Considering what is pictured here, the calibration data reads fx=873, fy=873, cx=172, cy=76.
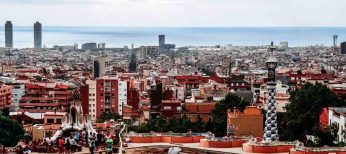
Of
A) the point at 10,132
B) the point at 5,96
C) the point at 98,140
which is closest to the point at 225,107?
the point at 10,132

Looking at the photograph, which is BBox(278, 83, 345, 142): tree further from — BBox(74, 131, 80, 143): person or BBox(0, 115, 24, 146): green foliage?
BBox(74, 131, 80, 143): person

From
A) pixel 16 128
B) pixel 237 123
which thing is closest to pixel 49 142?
pixel 237 123

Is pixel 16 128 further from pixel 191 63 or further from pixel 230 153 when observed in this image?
pixel 191 63

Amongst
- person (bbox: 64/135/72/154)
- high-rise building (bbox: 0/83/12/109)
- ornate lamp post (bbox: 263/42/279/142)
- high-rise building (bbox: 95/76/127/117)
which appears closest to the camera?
person (bbox: 64/135/72/154)

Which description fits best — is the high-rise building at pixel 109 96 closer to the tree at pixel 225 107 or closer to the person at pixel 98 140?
the tree at pixel 225 107

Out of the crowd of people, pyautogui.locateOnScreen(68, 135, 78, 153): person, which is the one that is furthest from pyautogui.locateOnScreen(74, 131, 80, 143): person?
pyautogui.locateOnScreen(68, 135, 78, 153): person

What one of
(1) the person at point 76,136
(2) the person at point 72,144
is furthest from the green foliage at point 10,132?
(2) the person at point 72,144
